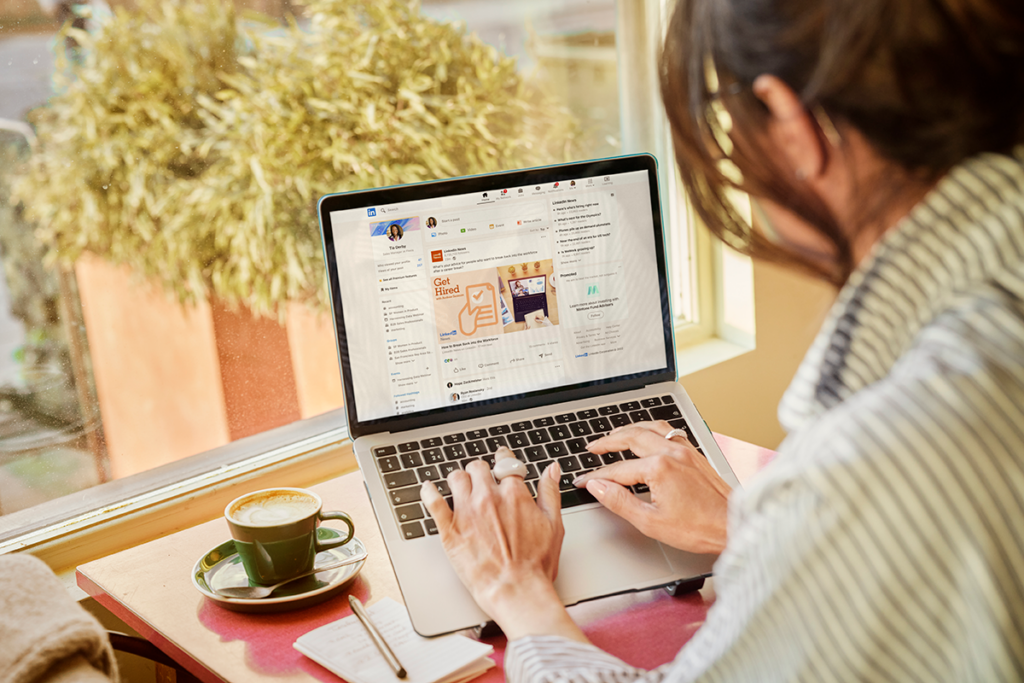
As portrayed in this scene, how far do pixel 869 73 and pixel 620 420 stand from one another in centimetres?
61

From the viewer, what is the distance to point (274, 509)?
878 mm

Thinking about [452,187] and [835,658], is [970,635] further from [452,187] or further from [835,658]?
[452,187]

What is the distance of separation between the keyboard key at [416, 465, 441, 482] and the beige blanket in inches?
14.2

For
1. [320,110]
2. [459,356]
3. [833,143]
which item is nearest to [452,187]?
[459,356]

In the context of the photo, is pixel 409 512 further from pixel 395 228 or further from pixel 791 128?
pixel 791 128

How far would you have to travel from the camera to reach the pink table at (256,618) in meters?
0.77

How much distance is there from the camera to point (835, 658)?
0.44 metres

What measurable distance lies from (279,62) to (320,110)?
88 mm

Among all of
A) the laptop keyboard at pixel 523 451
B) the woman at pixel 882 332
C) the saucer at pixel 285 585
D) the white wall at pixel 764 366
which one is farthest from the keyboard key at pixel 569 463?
the white wall at pixel 764 366

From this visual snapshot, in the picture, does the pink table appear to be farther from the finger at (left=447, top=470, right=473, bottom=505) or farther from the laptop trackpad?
the finger at (left=447, top=470, right=473, bottom=505)

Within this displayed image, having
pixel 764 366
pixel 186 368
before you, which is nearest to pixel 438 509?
pixel 186 368

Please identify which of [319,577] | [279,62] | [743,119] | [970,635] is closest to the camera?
[970,635]

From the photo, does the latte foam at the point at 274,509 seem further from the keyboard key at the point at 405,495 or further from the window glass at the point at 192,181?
the window glass at the point at 192,181

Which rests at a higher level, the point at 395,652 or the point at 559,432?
the point at 559,432
